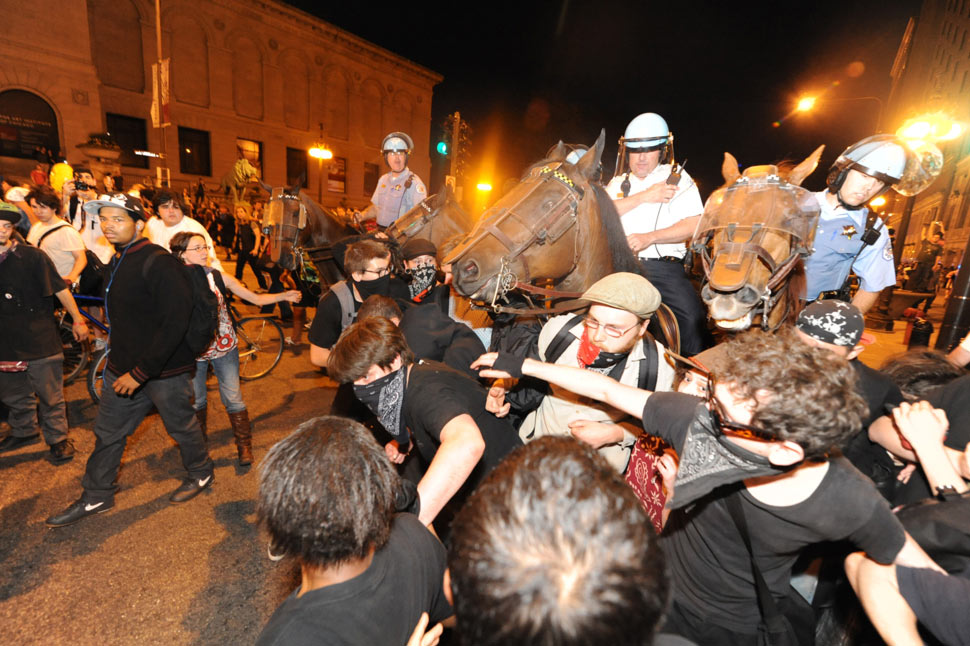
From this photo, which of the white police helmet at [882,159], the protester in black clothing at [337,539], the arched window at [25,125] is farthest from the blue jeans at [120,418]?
the arched window at [25,125]

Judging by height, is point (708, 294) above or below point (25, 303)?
above

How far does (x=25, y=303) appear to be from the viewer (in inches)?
170

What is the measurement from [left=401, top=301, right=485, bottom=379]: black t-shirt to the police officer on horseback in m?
2.27

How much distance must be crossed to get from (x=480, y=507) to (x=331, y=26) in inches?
1640

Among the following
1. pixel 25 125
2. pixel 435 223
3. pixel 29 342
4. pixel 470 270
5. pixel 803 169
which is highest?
pixel 25 125

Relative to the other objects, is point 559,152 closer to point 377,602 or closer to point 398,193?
point 377,602

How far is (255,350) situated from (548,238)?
5.88 metres

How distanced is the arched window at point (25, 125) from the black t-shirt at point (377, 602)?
2885cm

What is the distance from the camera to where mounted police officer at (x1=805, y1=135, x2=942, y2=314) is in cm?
265

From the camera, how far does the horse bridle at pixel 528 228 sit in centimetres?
296

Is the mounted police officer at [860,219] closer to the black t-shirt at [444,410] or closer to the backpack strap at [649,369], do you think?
the backpack strap at [649,369]

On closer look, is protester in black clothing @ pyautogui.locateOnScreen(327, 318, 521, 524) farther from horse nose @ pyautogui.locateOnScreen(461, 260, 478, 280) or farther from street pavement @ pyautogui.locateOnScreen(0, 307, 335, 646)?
street pavement @ pyautogui.locateOnScreen(0, 307, 335, 646)


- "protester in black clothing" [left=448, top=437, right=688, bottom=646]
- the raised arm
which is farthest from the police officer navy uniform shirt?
"protester in black clothing" [left=448, top=437, right=688, bottom=646]

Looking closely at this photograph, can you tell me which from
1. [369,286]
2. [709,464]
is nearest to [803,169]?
[709,464]
